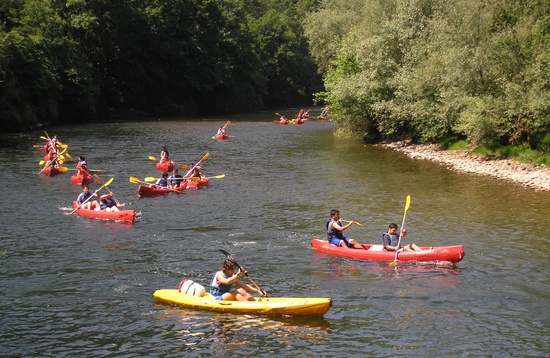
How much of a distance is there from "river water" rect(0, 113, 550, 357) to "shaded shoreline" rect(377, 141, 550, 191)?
1.10 metres

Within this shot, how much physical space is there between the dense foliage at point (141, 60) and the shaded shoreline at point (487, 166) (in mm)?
31085

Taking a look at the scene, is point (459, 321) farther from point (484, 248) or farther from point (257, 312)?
point (484, 248)

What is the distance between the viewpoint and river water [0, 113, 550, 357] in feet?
45.0

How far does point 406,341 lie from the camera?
44.8 feet

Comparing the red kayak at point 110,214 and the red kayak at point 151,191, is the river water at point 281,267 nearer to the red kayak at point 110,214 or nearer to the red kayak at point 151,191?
the red kayak at point 110,214

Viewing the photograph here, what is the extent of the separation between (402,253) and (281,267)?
10.9 ft

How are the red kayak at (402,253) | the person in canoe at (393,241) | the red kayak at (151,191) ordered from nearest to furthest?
1. the red kayak at (402,253)
2. the person in canoe at (393,241)
3. the red kayak at (151,191)

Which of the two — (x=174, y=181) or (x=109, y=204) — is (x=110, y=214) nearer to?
(x=109, y=204)

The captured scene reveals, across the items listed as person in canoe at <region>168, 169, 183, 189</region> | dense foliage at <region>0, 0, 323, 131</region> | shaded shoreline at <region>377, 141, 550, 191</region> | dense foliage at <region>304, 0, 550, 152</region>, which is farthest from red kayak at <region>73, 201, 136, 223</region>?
dense foliage at <region>0, 0, 323, 131</region>

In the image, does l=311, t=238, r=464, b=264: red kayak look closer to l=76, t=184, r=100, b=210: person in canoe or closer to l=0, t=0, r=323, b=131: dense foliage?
l=76, t=184, r=100, b=210: person in canoe

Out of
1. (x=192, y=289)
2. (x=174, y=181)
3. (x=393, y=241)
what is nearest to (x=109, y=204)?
(x=174, y=181)

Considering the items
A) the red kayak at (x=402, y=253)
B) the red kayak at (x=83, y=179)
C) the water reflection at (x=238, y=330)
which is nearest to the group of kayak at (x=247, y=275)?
the red kayak at (x=402, y=253)

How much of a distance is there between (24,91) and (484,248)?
150 feet

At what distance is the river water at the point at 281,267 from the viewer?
45.0 ft
